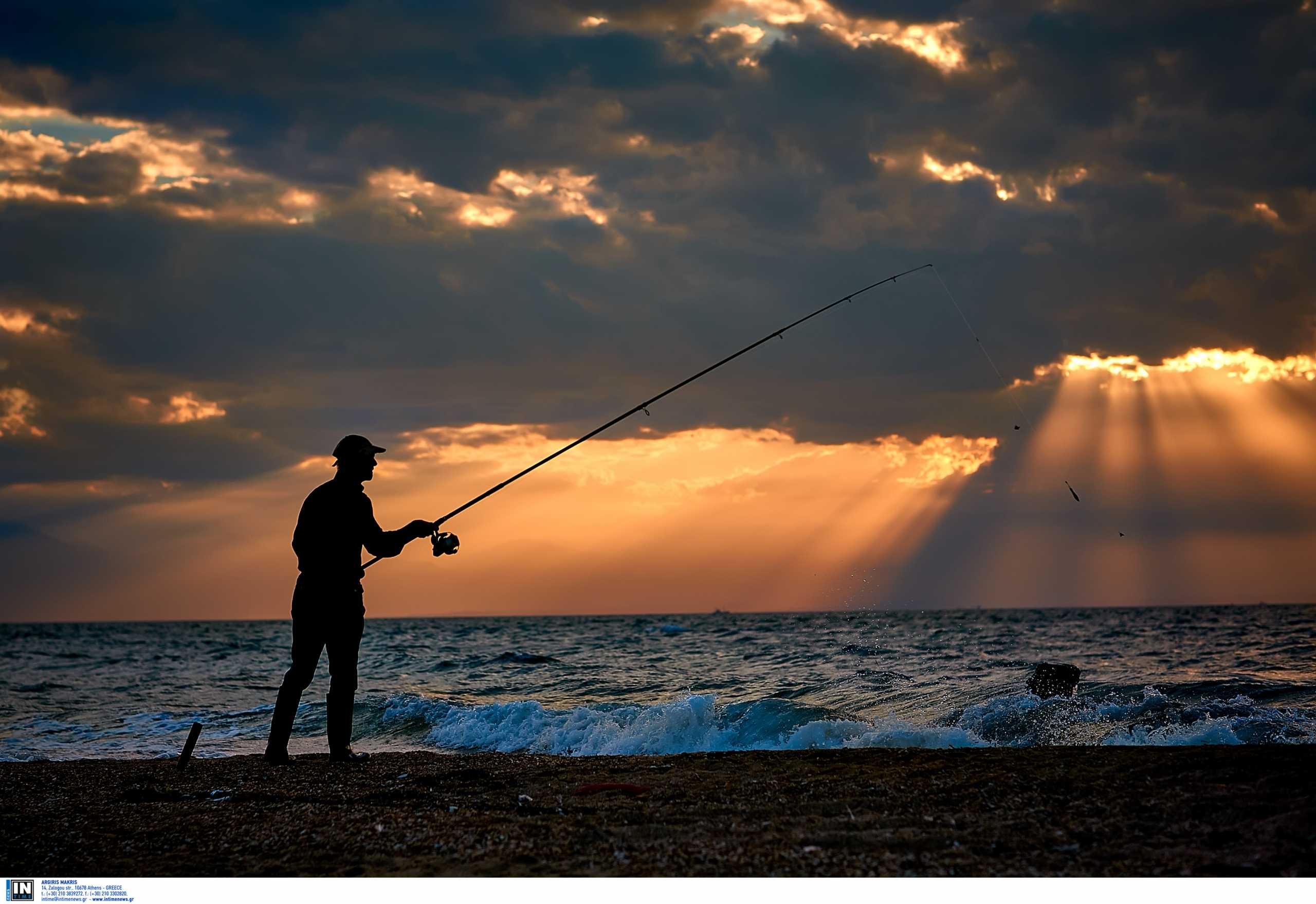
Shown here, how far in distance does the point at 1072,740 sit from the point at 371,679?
1298 centimetres

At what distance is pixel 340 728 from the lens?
746 centimetres

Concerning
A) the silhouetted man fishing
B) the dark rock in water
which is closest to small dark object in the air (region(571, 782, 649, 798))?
the silhouetted man fishing

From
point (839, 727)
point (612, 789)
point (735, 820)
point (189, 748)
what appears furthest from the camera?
point (839, 727)

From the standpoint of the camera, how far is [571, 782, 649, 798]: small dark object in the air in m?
5.50

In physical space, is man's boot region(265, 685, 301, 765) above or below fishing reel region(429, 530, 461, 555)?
below

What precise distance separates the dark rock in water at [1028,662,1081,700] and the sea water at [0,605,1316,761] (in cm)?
21

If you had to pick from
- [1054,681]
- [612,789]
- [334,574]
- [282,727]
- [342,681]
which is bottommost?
[1054,681]

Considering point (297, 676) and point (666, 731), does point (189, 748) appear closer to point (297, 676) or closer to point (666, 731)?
point (297, 676)

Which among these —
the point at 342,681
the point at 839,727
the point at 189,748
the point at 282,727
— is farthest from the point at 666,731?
the point at 189,748

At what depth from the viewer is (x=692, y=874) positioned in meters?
3.92

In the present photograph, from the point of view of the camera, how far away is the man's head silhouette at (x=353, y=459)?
7.38m

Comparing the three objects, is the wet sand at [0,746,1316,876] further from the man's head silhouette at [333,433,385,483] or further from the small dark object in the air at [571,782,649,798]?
the man's head silhouette at [333,433,385,483]

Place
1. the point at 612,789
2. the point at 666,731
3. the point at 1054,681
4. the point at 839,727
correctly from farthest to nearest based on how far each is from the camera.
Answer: the point at 1054,681
the point at 666,731
the point at 839,727
the point at 612,789

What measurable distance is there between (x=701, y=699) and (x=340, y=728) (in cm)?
380
